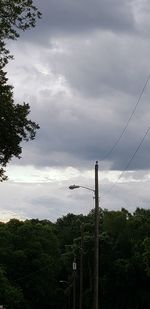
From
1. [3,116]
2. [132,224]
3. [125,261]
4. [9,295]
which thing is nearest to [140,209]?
[132,224]

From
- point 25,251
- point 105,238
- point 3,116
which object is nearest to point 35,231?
point 25,251

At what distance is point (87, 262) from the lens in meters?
91.9

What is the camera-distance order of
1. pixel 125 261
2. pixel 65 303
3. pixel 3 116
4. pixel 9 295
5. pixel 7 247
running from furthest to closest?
pixel 65 303 < pixel 7 247 < pixel 125 261 < pixel 9 295 < pixel 3 116

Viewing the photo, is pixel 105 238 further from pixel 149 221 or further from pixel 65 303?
pixel 65 303

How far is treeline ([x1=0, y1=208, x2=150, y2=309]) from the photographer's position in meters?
85.8

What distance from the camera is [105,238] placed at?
292 feet

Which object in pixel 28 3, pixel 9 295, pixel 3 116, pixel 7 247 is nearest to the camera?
pixel 28 3

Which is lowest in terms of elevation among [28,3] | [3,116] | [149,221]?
A: [3,116]

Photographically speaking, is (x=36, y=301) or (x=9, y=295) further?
(x=36, y=301)

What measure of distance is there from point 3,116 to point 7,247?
73.7 m

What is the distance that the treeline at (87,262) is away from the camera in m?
85.8

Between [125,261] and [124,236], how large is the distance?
670 centimetres

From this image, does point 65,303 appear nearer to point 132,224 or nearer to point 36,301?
point 36,301

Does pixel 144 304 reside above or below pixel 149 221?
below
